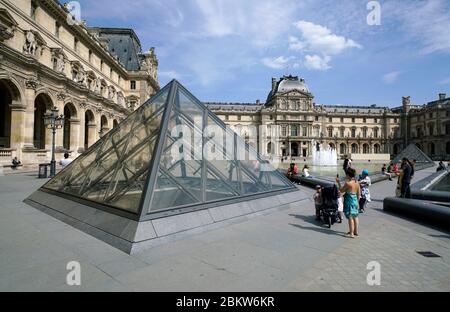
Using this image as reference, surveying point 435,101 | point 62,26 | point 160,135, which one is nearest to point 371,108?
point 435,101

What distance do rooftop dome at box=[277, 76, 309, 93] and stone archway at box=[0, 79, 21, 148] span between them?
6659cm

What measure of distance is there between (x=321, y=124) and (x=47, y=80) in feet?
232

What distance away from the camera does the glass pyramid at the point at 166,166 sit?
4918mm

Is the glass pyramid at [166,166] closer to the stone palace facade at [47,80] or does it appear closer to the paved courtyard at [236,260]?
the paved courtyard at [236,260]

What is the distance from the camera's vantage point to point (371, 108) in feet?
276

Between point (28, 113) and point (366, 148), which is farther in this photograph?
point (366, 148)

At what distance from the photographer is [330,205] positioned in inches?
218

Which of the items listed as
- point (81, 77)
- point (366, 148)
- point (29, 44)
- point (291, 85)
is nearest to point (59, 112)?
point (29, 44)

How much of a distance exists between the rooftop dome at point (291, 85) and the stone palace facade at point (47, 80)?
50.1 m

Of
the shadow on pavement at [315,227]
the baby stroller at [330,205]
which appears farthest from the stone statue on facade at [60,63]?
the baby stroller at [330,205]

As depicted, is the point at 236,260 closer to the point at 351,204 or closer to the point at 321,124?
the point at 351,204

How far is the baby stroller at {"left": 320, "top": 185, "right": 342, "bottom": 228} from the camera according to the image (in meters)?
5.47

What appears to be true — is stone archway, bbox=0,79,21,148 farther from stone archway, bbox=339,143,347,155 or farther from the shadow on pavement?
stone archway, bbox=339,143,347,155

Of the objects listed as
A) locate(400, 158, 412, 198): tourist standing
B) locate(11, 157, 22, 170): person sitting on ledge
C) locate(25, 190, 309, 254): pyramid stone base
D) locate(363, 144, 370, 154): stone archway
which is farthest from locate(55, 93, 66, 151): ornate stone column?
locate(363, 144, 370, 154): stone archway
